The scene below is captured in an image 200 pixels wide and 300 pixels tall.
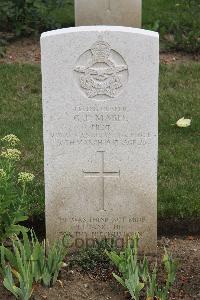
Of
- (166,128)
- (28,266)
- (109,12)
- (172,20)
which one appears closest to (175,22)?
(172,20)

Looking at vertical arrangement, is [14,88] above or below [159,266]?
above

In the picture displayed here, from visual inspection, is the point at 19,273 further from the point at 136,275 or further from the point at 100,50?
the point at 100,50

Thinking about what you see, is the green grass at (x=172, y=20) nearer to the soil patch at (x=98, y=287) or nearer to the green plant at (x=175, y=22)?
the green plant at (x=175, y=22)

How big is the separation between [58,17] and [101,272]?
5524 millimetres

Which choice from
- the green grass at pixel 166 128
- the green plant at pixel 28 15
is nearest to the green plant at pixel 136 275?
the green grass at pixel 166 128

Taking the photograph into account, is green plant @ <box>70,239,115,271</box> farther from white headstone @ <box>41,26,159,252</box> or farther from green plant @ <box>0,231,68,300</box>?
green plant @ <box>0,231,68,300</box>

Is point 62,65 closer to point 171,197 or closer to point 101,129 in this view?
point 101,129

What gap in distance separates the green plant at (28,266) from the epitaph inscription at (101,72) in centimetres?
87

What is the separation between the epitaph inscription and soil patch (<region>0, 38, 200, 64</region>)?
3945 mm

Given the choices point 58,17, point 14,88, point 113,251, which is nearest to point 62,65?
point 113,251

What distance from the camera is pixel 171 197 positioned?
558 cm

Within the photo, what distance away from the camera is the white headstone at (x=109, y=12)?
843 cm

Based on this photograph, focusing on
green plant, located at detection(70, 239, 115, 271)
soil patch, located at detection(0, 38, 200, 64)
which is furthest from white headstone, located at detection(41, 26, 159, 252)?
soil patch, located at detection(0, 38, 200, 64)

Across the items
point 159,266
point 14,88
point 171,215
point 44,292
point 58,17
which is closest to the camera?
point 44,292
